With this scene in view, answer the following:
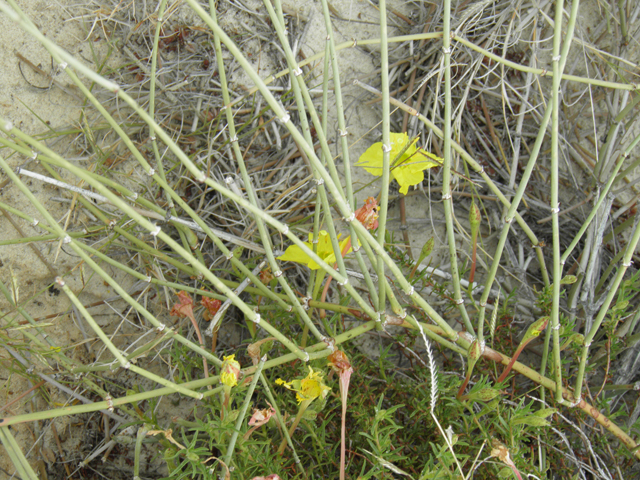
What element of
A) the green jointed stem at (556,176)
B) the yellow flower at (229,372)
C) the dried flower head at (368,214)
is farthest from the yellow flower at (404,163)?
the yellow flower at (229,372)

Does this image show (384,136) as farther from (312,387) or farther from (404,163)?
(312,387)

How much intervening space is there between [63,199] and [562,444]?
1.49 m

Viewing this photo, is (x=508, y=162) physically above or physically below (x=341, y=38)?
below

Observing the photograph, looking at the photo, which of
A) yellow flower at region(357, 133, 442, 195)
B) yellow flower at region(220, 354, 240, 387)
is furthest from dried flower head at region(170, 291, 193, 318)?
yellow flower at region(357, 133, 442, 195)

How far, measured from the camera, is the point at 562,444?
1000 mm

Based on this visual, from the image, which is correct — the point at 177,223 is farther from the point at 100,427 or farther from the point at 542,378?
the point at 542,378

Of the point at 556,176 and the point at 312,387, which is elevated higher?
the point at 556,176

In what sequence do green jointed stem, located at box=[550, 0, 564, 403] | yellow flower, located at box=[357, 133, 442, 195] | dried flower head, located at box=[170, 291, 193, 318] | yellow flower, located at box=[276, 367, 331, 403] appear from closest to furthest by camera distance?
green jointed stem, located at box=[550, 0, 564, 403], yellow flower, located at box=[276, 367, 331, 403], dried flower head, located at box=[170, 291, 193, 318], yellow flower, located at box=[357, 133, 442, 195]

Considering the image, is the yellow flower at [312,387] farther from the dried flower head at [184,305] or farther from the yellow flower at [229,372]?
the dried flower head at [184,305]

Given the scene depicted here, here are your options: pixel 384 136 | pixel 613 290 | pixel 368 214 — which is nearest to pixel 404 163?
pixel 368 214

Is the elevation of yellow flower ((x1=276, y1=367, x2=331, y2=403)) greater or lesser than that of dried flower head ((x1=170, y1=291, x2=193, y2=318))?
lesser

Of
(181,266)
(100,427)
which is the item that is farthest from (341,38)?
(100,427)

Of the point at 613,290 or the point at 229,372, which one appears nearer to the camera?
the point at 229,372

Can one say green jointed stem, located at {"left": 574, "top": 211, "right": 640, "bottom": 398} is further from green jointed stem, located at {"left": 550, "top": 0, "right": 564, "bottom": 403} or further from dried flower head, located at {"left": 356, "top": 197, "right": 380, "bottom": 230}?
dried flower head, located at {"left": 356, "top": 197, "right": 380, "bottom": 230}
